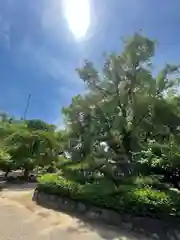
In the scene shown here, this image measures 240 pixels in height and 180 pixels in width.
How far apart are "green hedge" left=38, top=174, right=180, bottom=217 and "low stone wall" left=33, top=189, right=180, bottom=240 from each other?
161mm

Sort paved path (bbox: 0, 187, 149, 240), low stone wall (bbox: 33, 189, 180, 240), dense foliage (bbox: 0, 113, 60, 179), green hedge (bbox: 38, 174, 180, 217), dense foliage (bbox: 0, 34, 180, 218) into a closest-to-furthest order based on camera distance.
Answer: paved path (bbox: 0, 187, 149, 240), low stone wall (bbox: 33, 189, 180, 240), green hedge (bbox: 38, 174, 180, 217), dense foliage (bbox: 0, 34, 180, 218), dense foliage (bbox: 0, 113, 60, 179)

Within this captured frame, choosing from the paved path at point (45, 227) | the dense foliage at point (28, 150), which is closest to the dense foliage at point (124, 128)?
the paved path at point (45, 227)

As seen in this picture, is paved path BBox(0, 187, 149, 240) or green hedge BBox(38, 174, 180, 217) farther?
green hedge BBox(38, 174, 180, 217)

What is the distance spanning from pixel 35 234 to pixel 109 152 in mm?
4515

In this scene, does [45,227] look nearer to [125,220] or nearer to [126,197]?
[125,220]

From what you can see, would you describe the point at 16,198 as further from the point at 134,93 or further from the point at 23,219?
the point at 134,93

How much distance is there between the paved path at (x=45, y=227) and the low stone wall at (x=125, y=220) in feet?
1.19

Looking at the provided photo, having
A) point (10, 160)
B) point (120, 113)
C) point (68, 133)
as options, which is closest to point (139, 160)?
point (120, 113)

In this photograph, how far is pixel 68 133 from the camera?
1114 centimetres

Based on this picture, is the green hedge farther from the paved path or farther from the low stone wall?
the paved path

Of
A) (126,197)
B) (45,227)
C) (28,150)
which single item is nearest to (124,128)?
(126,197)

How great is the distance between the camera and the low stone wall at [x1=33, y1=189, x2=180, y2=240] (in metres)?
7.23

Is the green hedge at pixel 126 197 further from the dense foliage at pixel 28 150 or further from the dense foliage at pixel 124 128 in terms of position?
the dense foliage at pixel 28 150

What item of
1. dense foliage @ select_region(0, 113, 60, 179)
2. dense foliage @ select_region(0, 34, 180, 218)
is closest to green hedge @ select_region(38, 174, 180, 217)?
dense foliage @ select_region(0, 34, 180, 218)
